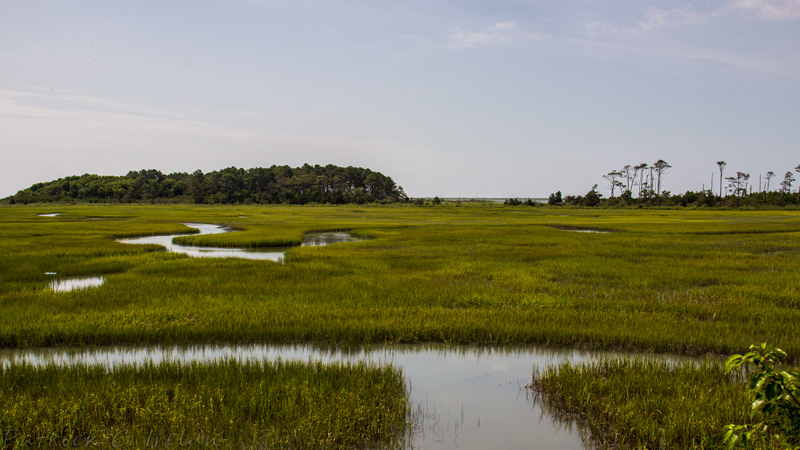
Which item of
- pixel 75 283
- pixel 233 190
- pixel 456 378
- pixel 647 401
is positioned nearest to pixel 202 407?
pixel 456 378

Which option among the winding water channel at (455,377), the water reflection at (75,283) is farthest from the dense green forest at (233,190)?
the winding water channel at (455,377)

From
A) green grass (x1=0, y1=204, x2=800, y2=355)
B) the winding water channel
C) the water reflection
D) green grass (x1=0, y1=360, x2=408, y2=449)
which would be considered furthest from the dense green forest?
green grass (x1=0, y1=360, x2=408, y2=449)

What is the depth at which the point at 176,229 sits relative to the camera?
32.3 m

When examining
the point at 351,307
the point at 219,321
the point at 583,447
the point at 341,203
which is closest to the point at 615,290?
the point at 351,307

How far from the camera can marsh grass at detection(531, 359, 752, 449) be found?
4.77 m

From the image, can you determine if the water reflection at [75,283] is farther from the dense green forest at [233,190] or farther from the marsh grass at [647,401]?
the dense green forest at [233,190]

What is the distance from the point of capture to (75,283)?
13.1 metres

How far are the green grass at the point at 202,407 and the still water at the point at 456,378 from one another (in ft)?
1.54

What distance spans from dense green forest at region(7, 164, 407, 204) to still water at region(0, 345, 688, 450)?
332ft

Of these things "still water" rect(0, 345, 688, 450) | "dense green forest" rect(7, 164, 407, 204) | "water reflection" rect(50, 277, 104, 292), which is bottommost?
"still water" rect(0, 345, 688, 450)

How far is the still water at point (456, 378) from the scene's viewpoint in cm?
524

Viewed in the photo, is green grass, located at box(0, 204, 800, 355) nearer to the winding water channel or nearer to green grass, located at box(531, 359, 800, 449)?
the winding water channel

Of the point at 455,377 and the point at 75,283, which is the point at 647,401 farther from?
the point at 75,283

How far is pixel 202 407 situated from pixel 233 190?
118699 millimetres
